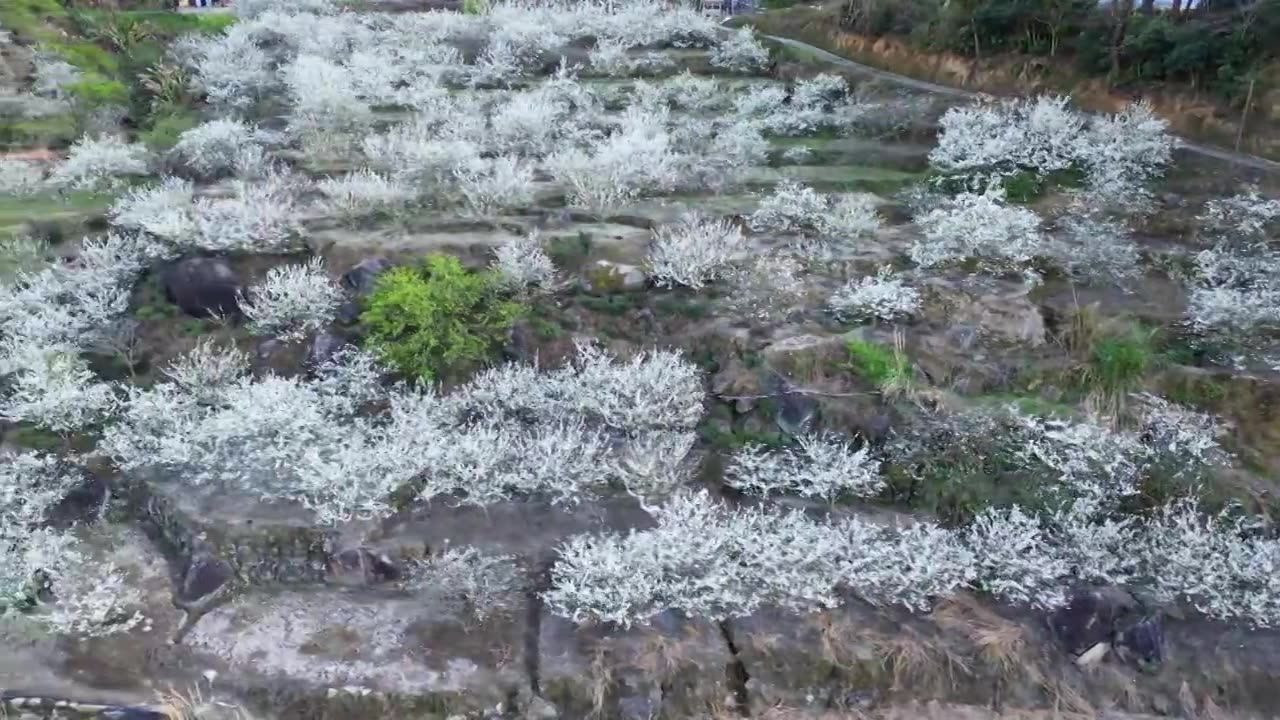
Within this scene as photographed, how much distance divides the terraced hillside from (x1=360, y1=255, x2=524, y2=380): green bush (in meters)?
0.04

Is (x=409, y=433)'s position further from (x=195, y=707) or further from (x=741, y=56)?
(x=741, y=56)

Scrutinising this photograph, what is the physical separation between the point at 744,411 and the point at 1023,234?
418 cm

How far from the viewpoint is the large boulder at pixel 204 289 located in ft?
32.9

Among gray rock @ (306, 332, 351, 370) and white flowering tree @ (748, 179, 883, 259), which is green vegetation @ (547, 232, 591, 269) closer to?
white flowering tree @ (748, 179, 883, 259)

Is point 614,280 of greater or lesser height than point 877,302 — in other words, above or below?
below

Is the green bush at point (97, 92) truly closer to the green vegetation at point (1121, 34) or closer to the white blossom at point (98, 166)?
the white blossom at point (98, 166)

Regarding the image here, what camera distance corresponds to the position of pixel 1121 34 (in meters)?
12.1

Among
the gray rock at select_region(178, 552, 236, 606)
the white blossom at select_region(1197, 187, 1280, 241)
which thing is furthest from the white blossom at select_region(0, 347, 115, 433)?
the white blossom at select_region(1197, 187, 1280, 241)

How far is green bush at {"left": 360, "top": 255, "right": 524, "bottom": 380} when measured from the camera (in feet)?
29.5

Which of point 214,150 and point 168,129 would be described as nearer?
point 214,150

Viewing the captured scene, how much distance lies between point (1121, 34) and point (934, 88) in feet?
8.87

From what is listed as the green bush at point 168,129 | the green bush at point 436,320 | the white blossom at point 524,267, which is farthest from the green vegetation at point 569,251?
the green bush at point 168,129

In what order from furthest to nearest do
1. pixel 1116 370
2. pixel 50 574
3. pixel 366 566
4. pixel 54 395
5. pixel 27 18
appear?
pixel 27 18 < pixel 54 395 < pixel 1116 370 < pixel 366 566 < pixel 50 574

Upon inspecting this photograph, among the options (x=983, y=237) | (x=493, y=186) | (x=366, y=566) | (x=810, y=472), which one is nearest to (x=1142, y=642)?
(x=810, y=472)
